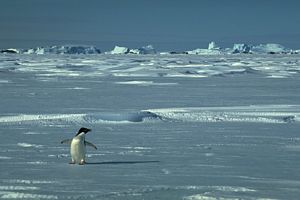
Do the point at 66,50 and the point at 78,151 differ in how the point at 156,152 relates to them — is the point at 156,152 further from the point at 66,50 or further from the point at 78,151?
the point at 66,50

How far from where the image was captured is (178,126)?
10.4 m

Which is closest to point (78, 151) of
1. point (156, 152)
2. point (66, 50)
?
point (156, 152)

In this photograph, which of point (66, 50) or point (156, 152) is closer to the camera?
point (156, 152)

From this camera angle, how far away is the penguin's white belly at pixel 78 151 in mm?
6633

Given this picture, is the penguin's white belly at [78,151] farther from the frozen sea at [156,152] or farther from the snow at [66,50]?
the snow at [66,50]

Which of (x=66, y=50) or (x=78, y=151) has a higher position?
(x=78, y=151)

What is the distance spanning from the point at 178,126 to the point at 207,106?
3.79 meters

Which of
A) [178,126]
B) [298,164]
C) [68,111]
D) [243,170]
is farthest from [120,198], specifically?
[68,111]

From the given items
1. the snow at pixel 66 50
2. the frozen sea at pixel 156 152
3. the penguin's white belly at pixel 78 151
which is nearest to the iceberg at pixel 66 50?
the snow at pixel 66 50

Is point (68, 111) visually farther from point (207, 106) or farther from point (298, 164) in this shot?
point (298, 164)

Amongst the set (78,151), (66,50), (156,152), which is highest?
(78,151)

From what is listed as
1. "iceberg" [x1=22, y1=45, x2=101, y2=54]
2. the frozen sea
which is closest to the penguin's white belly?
the frozen sea

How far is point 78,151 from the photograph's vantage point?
21.8 feet

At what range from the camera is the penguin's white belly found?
6633mm
